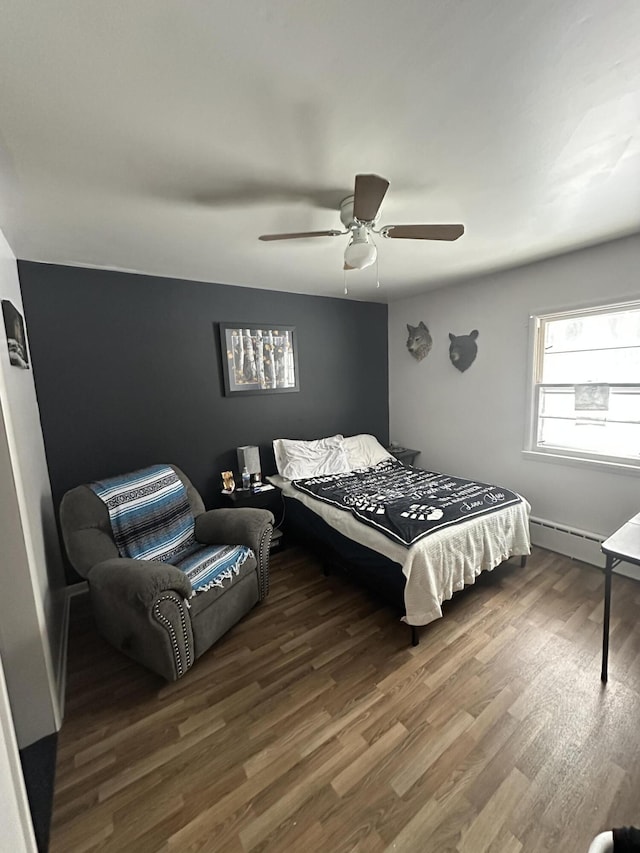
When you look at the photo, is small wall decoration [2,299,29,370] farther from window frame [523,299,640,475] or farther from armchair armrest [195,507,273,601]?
window frame [523,299,640,475]

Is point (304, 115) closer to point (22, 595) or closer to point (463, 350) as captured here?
point (22, 595)

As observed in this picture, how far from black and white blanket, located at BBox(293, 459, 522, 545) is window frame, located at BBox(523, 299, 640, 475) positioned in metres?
0.65

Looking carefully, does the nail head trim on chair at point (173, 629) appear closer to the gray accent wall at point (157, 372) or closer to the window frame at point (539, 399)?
the gray accent wall at point (157, 372)

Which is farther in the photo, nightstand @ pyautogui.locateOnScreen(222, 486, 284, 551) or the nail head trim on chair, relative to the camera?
nightstand @ pyautogui.locateOnScreen(222, 486, 284, 551)

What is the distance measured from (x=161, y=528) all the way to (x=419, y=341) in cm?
324


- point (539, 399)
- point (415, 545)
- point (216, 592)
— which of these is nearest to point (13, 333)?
point (216, 592)

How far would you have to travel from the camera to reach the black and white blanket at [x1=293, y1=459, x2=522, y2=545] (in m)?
2.19

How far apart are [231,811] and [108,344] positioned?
284 cm

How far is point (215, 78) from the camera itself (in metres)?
1.02

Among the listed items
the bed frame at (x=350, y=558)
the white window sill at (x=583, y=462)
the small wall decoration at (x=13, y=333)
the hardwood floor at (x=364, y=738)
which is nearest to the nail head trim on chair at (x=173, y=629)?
the hardwood floor at (x=364, y=738)

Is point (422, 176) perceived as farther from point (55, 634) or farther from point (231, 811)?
point (55, 634)

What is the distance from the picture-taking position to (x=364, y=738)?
4.86 ft

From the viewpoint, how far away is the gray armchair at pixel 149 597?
1.68 meters

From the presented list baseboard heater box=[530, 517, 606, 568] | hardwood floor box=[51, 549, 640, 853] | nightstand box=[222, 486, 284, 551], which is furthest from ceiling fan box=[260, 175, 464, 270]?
baseboard heater box=[530, 517, 606, 568]
